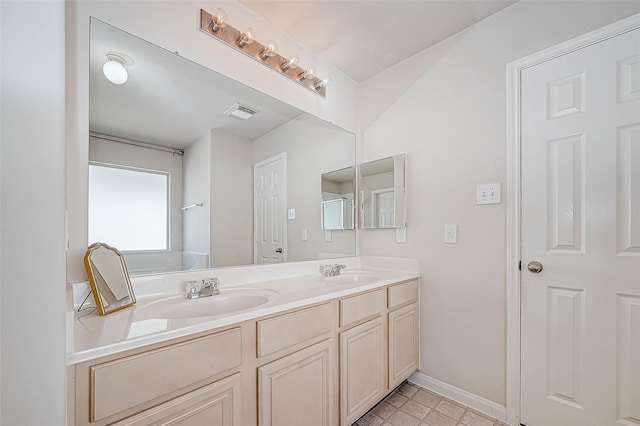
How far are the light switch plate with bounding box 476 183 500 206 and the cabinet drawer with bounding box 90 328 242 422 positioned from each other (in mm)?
1481

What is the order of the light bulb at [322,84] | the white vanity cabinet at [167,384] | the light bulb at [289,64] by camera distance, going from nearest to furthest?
1. the white vanity cabinet at [167,384]
2. the light bulb at [289,64]
3. the light bulb at [322,84]

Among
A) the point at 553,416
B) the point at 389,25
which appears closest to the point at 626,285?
the point at 553,416

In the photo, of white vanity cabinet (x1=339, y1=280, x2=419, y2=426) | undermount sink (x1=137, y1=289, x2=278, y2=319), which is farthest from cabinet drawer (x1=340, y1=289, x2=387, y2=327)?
undermount sink (x1=137, y1=289, x2=278, y2=319)

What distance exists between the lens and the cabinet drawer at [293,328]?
3.60 ft

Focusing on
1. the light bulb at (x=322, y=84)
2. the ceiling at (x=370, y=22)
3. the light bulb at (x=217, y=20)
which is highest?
the ceiling at (x=370, y=22)

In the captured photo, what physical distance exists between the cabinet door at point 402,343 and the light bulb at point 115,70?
1.79 m

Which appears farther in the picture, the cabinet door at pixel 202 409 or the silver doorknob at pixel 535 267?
the silver doorknob at pixel 535 267

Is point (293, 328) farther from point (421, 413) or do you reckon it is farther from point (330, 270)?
point (421, 413)

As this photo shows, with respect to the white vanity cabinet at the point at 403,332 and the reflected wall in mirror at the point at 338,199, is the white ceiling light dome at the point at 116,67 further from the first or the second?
the white vanity cabinet at the point at 403,332

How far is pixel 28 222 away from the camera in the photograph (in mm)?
196

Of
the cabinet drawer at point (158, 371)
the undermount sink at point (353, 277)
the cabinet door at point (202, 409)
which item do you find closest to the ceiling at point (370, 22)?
the undermount sink at point (353, 277)

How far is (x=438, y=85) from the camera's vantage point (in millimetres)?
1901

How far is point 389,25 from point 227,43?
975 millimetres

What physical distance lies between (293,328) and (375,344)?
625 millimetres
